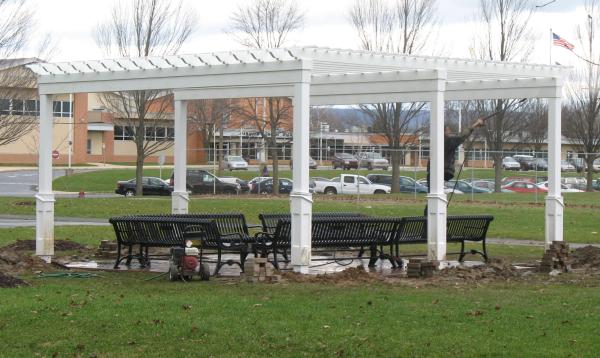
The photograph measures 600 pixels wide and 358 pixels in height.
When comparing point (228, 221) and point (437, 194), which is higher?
point (437, 194)

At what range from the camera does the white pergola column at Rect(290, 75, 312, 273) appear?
13.7 m

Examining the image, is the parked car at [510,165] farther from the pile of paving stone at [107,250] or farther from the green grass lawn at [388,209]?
the pile of paving stone at [107,250]

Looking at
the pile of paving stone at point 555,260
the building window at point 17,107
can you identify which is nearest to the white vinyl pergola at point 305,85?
the pile of paving stone at point 555,260

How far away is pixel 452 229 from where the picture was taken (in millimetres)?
16766

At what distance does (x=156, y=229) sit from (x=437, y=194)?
14.3 ft

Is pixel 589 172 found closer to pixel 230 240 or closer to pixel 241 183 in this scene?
pixel 241 183

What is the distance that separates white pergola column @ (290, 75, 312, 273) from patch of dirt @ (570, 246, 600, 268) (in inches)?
178

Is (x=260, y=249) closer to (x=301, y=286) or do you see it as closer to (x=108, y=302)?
(x=301, y=286)

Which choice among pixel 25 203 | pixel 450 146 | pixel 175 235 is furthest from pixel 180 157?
pixel 25 203

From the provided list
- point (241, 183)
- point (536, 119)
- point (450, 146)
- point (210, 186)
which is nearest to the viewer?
point (450, 146)

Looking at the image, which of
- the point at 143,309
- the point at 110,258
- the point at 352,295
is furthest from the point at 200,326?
the point at 110,258

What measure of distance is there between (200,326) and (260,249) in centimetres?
577

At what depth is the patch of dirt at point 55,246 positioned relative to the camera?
18.3m

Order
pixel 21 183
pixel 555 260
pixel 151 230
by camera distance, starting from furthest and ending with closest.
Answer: pixel 21 183, pixel 151 230, pixel 555 260
